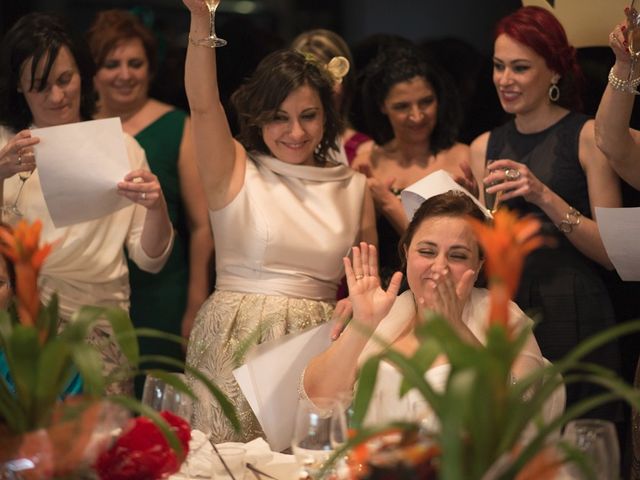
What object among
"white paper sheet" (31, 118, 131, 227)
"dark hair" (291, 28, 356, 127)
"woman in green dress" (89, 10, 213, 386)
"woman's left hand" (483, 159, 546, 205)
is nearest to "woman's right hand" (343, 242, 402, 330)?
"woman's left hand" (483, 159, 546, 205)

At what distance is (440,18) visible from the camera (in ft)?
16.1

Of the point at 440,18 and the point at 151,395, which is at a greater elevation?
the point at 440,18

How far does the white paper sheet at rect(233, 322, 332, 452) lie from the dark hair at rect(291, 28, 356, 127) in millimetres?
1152

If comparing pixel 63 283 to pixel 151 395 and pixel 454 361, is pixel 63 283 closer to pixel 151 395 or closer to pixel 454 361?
pixel 151 395

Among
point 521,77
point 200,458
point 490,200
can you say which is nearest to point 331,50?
point 521,77

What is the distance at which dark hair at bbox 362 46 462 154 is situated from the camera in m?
3.89

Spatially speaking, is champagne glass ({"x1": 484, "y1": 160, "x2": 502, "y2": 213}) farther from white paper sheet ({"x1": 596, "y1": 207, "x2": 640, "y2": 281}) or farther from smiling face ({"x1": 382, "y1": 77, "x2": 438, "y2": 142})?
smiling face ({"x1": 382, "y1": 77, "x2": 438, "y2": 142})

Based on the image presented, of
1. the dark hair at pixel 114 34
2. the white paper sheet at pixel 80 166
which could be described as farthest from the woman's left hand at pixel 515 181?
the dark hair at pixel 114 34

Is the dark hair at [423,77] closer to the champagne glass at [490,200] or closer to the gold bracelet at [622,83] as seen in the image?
the champagne glass at [490,200]

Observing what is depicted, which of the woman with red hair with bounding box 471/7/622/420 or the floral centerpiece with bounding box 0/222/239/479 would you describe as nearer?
the floral centerpiece with bounding box 0/222/239/479

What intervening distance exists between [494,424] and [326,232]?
5.90ft

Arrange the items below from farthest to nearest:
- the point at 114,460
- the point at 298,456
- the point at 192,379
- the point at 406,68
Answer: the point at 406,68, the point at 192,379, the point at 298,456, the point at 114,460

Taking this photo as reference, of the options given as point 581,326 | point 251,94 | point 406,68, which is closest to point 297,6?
point 406,68

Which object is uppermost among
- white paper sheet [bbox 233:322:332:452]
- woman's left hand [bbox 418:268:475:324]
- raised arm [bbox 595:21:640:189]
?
raised arm [bbox 595:21:640:189]
